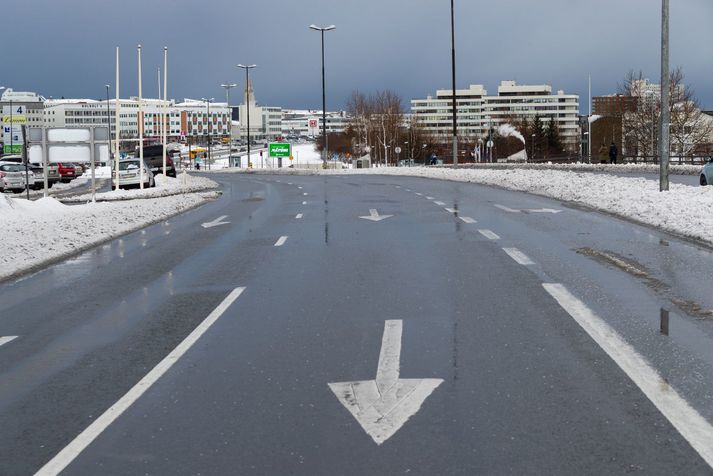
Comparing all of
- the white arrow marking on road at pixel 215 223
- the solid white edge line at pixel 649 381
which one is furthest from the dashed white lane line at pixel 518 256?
the white arrow marking on road at pixel 215 223

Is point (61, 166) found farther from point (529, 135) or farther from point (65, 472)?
point (529, 135)

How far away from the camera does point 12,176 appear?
4819 centimetres

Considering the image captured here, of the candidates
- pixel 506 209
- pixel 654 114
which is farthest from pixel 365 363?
pixel 654 114

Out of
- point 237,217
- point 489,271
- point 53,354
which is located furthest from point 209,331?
point 237,217

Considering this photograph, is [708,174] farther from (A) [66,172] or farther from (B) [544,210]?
(A) [66,172]

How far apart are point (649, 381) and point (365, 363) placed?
211 centimetres

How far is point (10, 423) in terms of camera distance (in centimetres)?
566

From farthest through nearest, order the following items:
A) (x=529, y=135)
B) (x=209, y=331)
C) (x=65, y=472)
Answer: (x=529, y=135) < (x=209, y=331) < (x=65, y=472)

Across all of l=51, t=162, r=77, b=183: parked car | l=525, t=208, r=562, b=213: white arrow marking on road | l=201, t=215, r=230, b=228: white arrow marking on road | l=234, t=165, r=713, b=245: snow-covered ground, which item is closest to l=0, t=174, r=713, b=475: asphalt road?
l=234, t=165, r=713, b=245: snow-covered ground

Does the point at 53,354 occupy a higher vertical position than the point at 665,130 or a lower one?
lower

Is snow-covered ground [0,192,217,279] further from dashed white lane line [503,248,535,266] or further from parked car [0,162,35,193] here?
parked car [0,162,35,193]

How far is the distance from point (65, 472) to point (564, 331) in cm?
474

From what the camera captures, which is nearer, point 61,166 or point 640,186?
point 640,186

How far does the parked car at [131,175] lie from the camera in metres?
43.6
